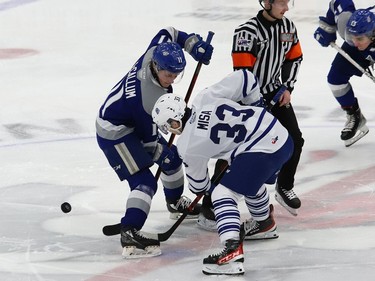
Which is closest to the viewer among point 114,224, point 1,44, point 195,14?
point 114,224

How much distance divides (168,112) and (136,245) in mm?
618

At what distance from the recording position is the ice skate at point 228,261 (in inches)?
148

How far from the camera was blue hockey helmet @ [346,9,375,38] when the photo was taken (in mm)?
4852

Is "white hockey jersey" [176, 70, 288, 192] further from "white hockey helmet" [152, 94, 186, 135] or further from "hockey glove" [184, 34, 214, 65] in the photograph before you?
"hockey glove" [184, 34, 214, 65]

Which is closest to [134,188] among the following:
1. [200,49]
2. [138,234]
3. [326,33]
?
[138,234]

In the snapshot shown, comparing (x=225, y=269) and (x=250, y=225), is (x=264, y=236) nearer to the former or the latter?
(x=250, y=225)

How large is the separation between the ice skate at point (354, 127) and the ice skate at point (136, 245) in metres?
1.83

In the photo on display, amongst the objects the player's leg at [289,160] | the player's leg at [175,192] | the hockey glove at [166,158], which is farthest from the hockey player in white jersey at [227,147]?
the player's leg at [289,160]

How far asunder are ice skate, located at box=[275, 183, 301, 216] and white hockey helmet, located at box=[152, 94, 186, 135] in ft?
3.02

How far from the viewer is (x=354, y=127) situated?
5.52 m

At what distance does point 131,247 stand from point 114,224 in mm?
385

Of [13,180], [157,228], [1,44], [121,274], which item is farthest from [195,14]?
[121,274]

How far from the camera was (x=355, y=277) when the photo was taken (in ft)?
12.2

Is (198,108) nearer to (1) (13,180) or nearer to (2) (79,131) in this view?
(1) (13,180)
